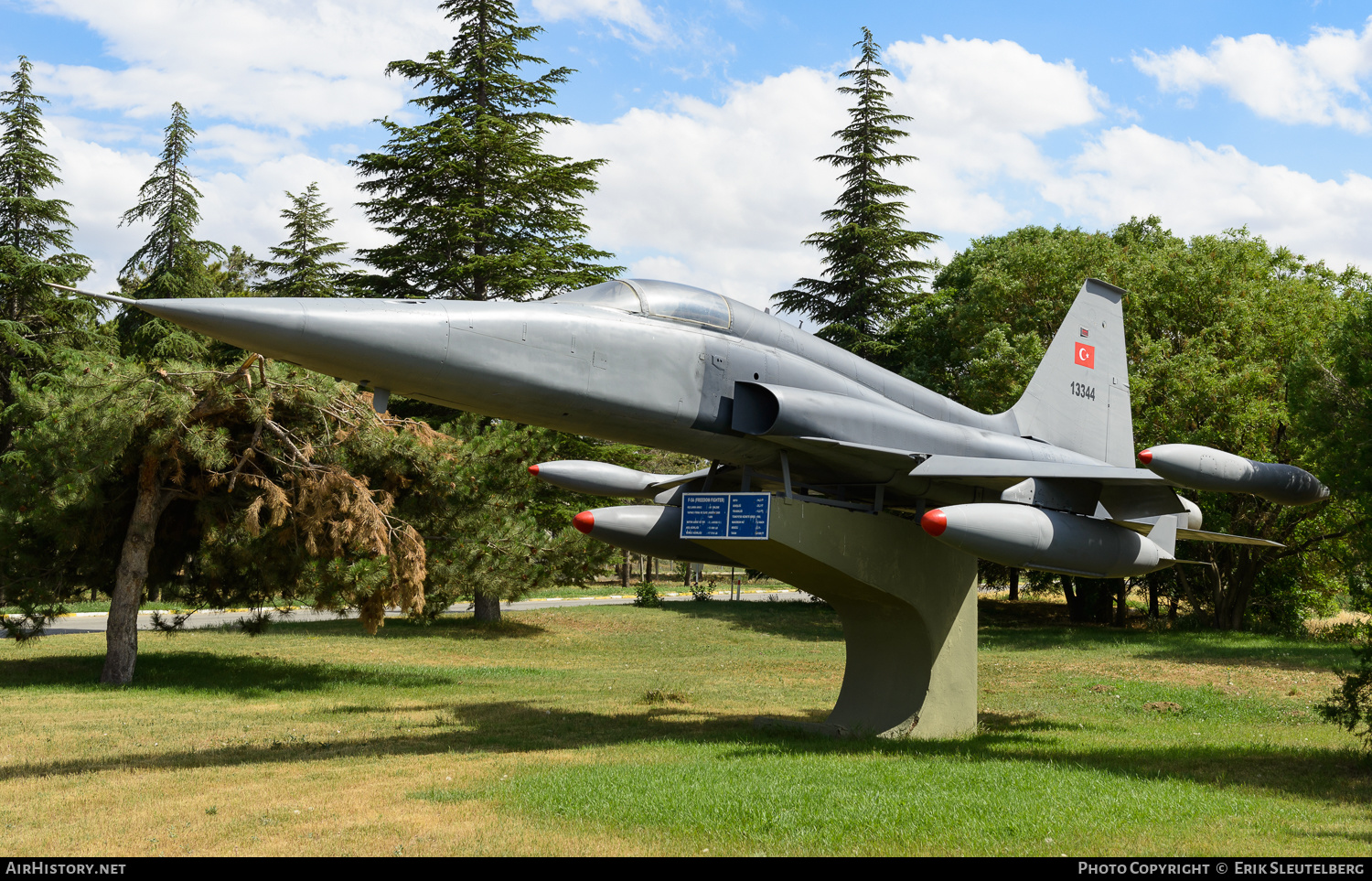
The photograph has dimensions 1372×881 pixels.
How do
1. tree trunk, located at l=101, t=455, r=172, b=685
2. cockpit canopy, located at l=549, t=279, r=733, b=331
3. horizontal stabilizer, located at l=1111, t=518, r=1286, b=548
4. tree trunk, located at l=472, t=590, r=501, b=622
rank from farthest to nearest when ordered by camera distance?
tree trunk, located at l=472, t=590, r=501, b=622, tree trunk, located at l=101, t=455, r=172, b=685, horizontal stabilizer, located at l=1111, t=518, r=1286, b=548, cockpit canopy, located at l=549, t=279, r=733, b=331

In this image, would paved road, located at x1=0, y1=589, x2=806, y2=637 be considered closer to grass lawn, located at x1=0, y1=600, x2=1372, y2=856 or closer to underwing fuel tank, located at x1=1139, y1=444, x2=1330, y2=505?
grass lawn, located at x1=0, y1=600, x2=1372, y2=856

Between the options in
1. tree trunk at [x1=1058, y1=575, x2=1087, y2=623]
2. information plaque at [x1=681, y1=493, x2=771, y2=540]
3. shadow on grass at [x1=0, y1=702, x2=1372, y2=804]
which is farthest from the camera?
tree trunk at [x1=1058, y1=575, x2=1087, y2=623]

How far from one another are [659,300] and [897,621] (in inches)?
199

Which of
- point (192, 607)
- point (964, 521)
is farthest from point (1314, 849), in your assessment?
point (192, 607)

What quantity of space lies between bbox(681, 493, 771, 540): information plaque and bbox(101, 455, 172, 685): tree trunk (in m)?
9.21

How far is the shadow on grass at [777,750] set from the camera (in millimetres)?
9164

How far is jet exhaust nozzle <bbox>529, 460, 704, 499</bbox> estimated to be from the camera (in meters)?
12.5

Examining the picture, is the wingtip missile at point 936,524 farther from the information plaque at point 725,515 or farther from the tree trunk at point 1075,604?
the tree trunk at point 1075,604

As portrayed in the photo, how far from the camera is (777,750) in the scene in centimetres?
1018

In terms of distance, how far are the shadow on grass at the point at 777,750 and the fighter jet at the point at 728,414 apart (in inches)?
79.3

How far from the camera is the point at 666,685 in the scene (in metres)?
16.9

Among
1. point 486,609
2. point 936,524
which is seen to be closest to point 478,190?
point 486,609

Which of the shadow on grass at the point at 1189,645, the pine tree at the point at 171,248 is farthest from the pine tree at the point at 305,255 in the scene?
the shadow on grass at the point at 1189,645

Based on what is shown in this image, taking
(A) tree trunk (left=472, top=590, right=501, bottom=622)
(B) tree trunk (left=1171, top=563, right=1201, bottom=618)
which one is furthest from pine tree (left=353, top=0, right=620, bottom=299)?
(B) tree trunk (left=1171, top=563, right=1201, bottom=618)
